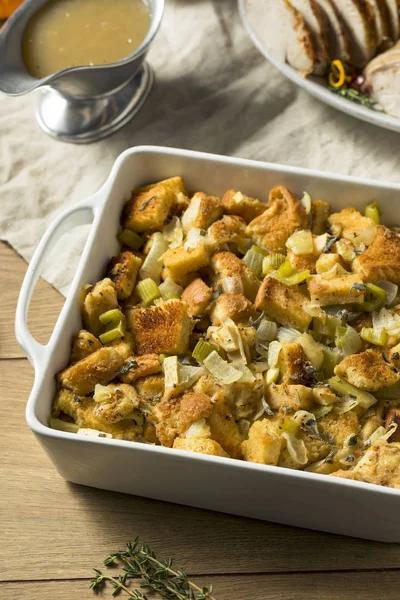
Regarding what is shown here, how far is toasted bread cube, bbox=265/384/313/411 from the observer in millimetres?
2100

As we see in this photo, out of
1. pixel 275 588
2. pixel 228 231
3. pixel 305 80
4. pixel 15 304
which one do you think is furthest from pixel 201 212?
pixel 275 588

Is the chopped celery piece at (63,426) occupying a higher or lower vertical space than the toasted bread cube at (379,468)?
higher

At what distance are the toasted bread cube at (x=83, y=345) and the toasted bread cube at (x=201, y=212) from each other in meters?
0.50

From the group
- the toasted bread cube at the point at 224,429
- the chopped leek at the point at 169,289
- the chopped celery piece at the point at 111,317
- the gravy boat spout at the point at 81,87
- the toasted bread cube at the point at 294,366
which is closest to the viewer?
the toasted bread cube at the point at 224,429

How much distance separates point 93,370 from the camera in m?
2.15

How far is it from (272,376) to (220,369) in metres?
0.15

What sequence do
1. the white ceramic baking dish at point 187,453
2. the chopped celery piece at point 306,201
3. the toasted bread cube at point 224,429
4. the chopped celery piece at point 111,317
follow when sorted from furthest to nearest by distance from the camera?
the chopped celery piece at point 306,201, the chopped celery piece at point 111,317, the toasted bread cube at point 224,429, the white ceramic baking dish at point 187,453

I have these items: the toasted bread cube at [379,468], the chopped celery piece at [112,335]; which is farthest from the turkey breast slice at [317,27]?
the toasted bread cube at [379,468]

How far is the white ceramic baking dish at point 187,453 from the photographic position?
1.92 metres

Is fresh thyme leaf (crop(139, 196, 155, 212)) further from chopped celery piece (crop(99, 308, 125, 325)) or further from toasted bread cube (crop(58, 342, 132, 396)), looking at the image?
toasted bread cube (crop(58, 342, 132, 396))

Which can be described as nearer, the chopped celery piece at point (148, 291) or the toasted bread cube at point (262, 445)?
the toasted bread cube at point (262, 445)

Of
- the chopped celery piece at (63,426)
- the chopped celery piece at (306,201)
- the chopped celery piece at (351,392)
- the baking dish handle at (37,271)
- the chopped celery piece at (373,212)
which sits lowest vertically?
the chopped celery piece at (351,392)

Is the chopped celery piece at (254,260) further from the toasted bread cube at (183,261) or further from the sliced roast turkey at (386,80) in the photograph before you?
the sliced roast turkey at (386,80)

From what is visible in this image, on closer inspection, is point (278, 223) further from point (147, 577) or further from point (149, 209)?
point (147, 577)
